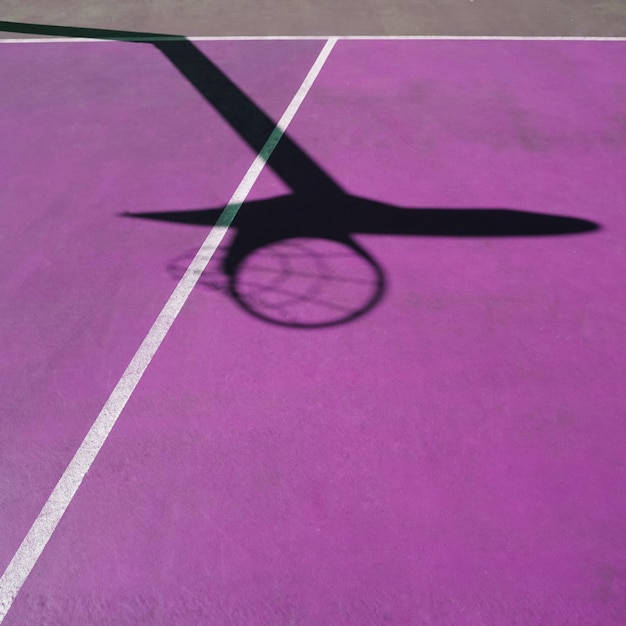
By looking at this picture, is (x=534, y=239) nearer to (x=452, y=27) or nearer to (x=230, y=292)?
(x=230, y=292)

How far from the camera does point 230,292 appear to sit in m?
6.38

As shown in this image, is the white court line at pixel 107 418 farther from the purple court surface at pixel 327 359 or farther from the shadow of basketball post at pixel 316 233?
the shadow of basketball post at pixel 316 233

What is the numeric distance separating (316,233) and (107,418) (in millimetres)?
2956

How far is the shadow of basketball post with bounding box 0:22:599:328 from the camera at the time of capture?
20.5ft

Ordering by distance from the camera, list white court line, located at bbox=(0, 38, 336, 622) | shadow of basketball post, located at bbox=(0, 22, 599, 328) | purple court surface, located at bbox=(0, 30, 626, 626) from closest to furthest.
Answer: purple court surface, located at bbox=(0, 30, 626, 626) → white court line, located at bbox=(0, 38, 336, 622) → shadow of basketball post, located at bbox=(0, 22, 599, 328)

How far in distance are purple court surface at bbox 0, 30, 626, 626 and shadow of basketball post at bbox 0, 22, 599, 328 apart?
0.03m

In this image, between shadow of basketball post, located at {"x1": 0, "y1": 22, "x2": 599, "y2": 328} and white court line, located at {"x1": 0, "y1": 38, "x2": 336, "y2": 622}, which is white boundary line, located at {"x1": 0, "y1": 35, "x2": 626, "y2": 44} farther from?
white court line, located at {"x1": 0, "y1": 38, "x2": 336, "y2": 622}

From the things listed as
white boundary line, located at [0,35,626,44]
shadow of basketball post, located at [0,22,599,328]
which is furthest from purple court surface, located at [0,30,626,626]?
white boundary line, located at [0,35,626,44]

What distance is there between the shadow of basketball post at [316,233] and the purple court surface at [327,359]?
32 millimetres

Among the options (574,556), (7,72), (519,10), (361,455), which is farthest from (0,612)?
(519,10)

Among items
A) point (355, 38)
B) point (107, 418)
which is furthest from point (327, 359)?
point (355, 38)

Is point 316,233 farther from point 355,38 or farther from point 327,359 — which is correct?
point 355,38

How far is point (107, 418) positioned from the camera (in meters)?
5.29

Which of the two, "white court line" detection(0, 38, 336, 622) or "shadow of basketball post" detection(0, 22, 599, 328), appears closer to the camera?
"white court line" detection(0, 38, 336, 622)
